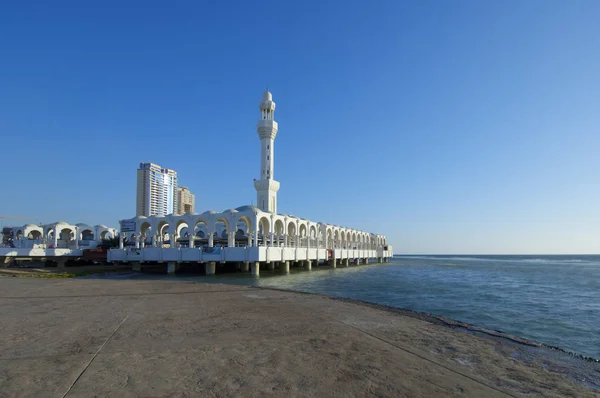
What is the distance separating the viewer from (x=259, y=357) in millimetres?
8664

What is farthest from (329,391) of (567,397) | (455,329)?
(455,329)

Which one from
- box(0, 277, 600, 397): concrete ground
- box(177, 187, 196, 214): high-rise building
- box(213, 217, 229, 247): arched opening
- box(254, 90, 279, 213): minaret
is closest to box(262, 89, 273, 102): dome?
box(254, 90, 279, 213): minaret

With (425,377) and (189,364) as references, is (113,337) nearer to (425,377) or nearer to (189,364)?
(189,364)

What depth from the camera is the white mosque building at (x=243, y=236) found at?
44688 mm

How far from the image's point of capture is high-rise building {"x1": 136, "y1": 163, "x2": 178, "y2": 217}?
141750mm

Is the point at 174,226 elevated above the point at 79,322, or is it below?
above

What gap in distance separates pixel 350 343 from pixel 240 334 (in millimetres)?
3148

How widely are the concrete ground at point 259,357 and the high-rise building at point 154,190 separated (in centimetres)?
13063

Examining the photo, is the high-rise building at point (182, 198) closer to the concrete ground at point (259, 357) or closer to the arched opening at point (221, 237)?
the arched opening at point (221, 237)

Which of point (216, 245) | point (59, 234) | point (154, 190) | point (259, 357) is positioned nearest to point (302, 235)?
point (216, 245)

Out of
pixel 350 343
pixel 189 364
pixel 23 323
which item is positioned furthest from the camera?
pixel 23 323

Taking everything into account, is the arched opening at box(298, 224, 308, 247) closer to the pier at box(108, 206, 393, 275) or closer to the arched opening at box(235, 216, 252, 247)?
the pier at box(108, 206, 393, 275)

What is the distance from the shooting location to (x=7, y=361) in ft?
26.6

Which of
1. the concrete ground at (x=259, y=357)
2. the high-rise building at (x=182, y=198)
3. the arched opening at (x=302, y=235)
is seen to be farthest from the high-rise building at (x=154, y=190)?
the concrete ground at (x=259, y=357)
